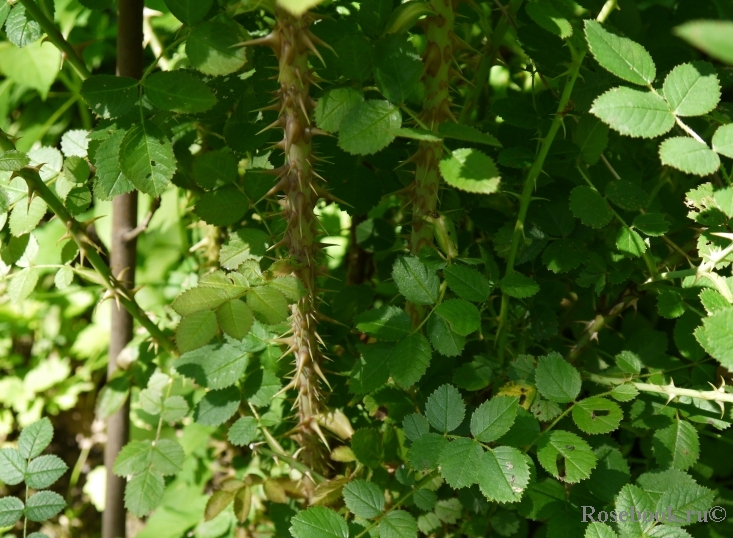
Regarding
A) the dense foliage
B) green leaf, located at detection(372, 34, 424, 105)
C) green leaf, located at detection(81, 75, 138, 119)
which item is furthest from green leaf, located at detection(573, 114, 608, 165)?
green leaf, located at detection(81, 75, 138, 119)

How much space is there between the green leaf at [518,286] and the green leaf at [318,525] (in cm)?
40

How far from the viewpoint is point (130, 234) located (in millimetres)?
1357

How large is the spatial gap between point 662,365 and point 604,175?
0.35 meters

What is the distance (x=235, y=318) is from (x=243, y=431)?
0.37 meters

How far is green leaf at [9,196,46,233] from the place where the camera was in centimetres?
102

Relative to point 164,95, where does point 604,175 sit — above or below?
below

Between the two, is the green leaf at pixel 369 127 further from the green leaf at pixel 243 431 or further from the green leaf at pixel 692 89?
the green leaf at pixel 243 431

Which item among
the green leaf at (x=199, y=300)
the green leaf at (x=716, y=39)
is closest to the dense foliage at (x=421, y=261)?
the green leaf at (x=199, y=300)

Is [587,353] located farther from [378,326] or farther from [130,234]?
[130,234]

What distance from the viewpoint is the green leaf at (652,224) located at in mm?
921

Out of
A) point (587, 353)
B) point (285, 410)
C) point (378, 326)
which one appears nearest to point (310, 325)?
point (378, 326)

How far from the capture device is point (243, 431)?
109 centimetres

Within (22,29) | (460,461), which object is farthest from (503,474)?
(22,29)

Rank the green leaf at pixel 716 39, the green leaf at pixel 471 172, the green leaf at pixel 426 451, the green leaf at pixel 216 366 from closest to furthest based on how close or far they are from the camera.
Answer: the green leaf at pixel 716 39
the green leaf at pixel 471 172
the green leaf at pixel 426 451
the green leaf at pixel 216 366
